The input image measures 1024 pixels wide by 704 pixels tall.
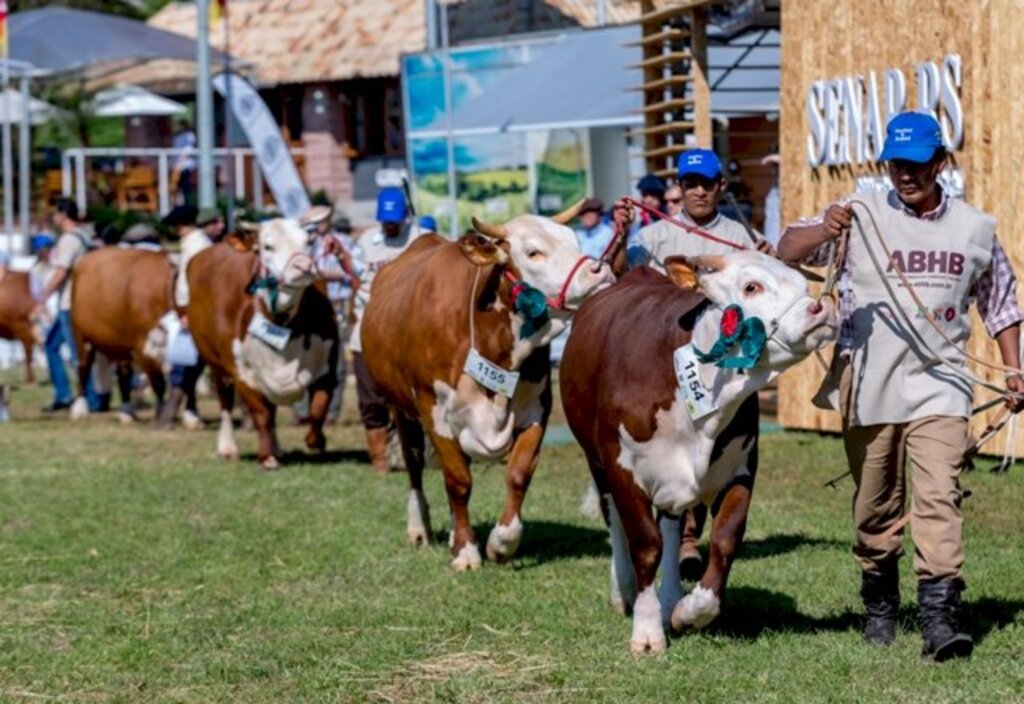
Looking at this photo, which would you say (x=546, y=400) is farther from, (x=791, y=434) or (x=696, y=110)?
(x=696, y=110)

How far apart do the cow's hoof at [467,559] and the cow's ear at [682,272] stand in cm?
308

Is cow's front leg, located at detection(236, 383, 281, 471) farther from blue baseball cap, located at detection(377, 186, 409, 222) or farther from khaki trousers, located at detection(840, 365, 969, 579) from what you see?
khaki trousers, located at detection(840, 365, 969, 579)

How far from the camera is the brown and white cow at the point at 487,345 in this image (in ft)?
34.6

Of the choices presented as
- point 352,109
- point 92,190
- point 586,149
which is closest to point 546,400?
point 586,149

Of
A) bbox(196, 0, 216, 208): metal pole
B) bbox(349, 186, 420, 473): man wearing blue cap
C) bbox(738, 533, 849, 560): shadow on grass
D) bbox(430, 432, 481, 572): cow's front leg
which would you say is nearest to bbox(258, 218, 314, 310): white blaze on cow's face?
bbox(349, 186, 420, 473): man wearing blue cap

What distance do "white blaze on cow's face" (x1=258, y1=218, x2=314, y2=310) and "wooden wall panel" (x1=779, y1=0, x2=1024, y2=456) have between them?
12.8 ft

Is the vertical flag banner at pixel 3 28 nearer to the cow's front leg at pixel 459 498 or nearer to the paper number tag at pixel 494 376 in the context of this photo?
the cow's front leg at pixel 459 498

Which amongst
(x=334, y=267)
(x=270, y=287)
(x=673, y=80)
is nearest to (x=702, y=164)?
(x=270, y=287)

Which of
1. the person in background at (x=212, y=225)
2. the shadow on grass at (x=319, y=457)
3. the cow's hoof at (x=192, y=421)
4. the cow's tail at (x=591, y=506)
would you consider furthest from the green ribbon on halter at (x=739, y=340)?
the cow's hoof at (x=192, y=421)

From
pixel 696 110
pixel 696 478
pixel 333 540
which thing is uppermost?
pixel 696 110

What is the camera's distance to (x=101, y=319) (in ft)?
68.5

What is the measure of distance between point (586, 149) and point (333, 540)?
52.1ft

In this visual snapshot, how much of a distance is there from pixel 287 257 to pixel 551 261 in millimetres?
5516

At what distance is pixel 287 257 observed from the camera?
1564cm
